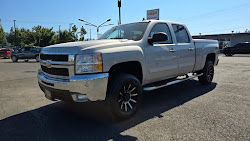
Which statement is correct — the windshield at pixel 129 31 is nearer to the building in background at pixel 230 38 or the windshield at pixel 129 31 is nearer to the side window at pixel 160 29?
the side window at pixel 160 29

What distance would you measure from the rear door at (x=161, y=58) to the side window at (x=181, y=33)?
355 millimetres

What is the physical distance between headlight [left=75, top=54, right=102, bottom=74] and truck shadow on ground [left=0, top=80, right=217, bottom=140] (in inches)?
28.7

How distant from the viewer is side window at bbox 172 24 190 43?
4.84 meters

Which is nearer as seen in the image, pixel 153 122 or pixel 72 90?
pixel 72 90

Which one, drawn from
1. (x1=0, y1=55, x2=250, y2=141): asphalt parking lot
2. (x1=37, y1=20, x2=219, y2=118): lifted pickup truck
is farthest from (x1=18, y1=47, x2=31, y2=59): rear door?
(x1=37, y1=20, x2=219, y2=118): lifted pickup truck

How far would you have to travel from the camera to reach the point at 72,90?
289cm

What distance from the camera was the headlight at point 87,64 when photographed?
9.56ft

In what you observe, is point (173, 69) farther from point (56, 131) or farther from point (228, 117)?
point (56, 131)

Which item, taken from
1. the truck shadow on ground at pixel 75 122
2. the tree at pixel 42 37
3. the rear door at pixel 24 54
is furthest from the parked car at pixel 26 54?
the tree at pixel 42 37

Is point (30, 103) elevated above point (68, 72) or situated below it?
below

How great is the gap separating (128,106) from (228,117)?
182 centimetres

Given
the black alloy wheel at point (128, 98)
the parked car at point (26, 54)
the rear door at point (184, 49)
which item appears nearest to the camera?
the black alloy wheel at point (128, 98)

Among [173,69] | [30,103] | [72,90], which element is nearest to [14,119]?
[30,103]

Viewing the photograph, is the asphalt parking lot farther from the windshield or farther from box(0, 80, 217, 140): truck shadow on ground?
the windshield
